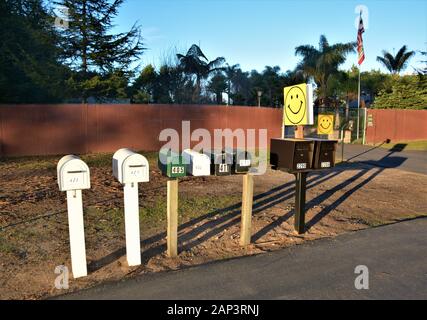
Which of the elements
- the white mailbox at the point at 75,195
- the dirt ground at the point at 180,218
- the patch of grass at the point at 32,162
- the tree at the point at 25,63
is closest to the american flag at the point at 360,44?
the dirt ground at the point at 180,218

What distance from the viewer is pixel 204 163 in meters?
4.25

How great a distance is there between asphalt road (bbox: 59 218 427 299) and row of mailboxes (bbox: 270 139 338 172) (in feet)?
3.40

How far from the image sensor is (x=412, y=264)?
4.05 metres

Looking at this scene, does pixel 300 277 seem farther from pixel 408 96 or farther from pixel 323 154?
pixel 408 96

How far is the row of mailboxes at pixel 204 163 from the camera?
4023mm

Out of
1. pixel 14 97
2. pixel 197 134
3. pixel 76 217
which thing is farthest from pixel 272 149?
pixel 14 97

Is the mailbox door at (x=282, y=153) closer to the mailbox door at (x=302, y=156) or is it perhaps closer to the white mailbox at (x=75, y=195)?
the mailbox door at (x=302, y=156)

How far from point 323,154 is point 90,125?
494 inches

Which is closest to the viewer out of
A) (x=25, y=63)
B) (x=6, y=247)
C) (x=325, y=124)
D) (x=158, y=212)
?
(x=6, y=247)

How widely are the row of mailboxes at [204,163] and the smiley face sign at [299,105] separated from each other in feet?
3.42

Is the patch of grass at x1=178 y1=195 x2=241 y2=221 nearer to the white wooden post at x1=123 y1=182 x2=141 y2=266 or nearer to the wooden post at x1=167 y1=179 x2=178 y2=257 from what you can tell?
the wooden post at x1=167 y1=179 x2=178 y2=257

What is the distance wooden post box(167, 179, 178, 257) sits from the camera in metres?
4.12

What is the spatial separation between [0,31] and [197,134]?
Answer: 11872mm

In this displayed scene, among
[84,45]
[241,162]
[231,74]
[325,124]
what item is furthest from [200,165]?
[231,74]
